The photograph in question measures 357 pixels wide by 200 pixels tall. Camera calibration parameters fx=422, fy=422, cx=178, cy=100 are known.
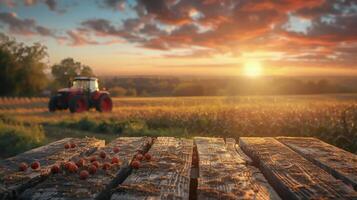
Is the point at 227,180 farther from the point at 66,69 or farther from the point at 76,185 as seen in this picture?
the point at 66,69

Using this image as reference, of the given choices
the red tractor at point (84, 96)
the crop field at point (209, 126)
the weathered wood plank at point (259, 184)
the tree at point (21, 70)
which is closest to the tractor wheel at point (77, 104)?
the red tractor at point (84, 96)

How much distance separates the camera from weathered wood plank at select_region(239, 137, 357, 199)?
151 centimetres

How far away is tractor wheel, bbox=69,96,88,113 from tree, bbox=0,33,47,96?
41.1m

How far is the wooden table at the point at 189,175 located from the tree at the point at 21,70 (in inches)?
2322

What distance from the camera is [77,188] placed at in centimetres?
153

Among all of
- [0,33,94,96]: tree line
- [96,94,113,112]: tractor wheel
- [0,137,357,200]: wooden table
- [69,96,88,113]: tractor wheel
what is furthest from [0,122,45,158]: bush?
[0,33,94,96]: tree line

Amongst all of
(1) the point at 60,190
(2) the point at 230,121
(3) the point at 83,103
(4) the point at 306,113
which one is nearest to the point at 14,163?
(1) the point at 60,190

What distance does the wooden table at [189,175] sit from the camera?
148cm

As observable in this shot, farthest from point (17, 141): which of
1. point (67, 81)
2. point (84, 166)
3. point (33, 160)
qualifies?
point (67, 81)

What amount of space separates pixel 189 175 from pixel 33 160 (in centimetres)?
87

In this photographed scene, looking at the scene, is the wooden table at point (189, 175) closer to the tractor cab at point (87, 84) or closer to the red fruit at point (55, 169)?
the red fruit at point (55, 169)

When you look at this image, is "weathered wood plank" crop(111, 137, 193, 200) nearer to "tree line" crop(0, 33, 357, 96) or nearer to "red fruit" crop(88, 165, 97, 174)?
"red fruit" crop(88, 165, 97, 174)

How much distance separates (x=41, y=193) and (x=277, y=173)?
96 cm

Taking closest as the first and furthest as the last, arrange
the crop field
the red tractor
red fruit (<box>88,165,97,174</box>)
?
red fruit (<box>88,165,97,174</box>) < the crop field < the red tractor
